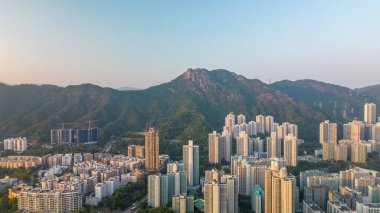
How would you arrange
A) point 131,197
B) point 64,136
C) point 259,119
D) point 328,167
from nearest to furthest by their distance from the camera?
1. point 131,197
2. point 328,167
3. point 64,136
4. point 259,119

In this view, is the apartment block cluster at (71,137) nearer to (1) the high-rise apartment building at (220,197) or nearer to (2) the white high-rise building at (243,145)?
(2) the white high-rise building at (243,145)

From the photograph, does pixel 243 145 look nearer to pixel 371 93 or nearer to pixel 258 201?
pixel 258 201

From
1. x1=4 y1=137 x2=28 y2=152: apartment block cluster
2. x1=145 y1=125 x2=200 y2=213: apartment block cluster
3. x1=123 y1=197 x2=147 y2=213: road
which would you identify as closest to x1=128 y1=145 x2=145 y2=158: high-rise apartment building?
x1=145 y1=125 x2=200 y2=213: apartment block cluster

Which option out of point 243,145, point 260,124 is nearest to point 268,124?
point 260,124

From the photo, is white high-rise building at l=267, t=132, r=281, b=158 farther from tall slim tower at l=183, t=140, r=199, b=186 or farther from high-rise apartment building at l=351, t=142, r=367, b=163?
tall slim tower at l=183, t=140, r=199, b=186

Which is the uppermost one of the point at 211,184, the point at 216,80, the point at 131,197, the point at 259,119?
the point at 216,80

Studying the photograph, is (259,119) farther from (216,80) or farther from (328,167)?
(216,80)

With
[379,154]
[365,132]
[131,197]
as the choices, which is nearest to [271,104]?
[365,132]
